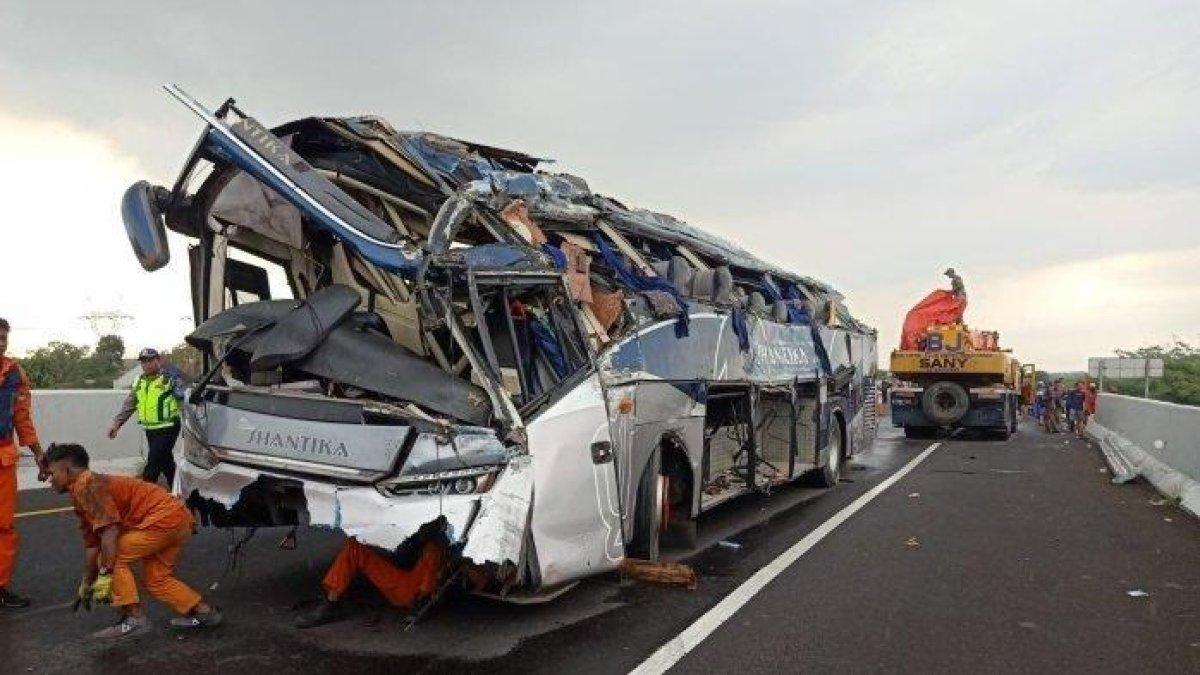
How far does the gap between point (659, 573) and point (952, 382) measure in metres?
17.2

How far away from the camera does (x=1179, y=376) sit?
57500 millimetres

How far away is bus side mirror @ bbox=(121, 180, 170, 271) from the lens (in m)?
5.09

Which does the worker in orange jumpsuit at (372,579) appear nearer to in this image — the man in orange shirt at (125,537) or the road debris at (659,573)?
the man in orange shirt at (125,537)

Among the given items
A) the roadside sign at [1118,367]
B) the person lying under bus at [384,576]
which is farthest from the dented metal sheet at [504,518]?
the roadside sign at [1118,367]

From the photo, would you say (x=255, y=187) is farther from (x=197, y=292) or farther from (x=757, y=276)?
(x=757, y=276)

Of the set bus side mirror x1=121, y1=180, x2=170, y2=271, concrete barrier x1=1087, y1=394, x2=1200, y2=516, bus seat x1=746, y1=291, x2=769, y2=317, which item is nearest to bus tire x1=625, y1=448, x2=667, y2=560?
bus seat x1=746, y1=291, x2=769, y2=317

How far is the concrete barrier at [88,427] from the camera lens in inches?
459

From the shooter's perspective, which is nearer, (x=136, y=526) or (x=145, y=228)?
(x=136, y=526)

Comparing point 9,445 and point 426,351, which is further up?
point 426,351

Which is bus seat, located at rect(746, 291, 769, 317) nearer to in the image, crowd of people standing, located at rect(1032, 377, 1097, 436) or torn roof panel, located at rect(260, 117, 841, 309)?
torn roof panel, located at rect(260, 117, 841, 309)

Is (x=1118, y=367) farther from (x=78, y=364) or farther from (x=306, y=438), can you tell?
(x=78, y=364)

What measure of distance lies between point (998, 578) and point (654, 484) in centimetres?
277

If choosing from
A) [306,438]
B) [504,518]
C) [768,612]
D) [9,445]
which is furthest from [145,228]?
[768,612]

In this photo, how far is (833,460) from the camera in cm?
1200
